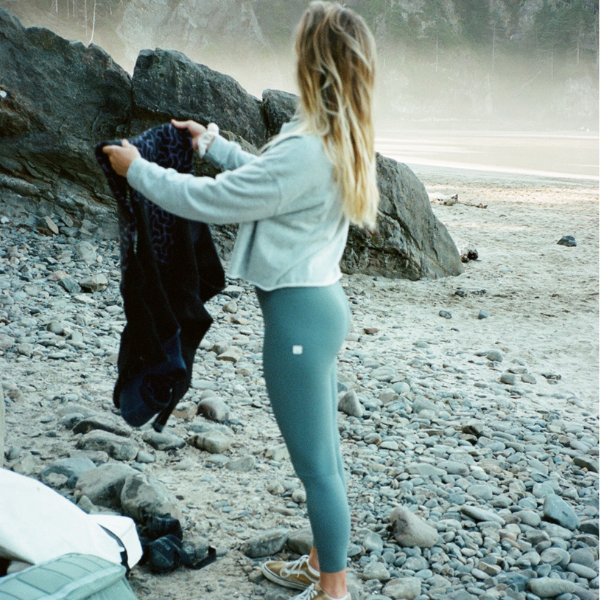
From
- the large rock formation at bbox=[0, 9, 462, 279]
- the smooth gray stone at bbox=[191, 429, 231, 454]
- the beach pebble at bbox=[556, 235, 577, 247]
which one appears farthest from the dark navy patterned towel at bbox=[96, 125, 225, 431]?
the beach pebble at bbox=[556, 235, 577, 247]

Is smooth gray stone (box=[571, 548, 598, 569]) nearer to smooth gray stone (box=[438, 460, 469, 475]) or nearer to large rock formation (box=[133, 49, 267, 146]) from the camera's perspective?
smooth gray stone (box=[438, 460, 469, 475])

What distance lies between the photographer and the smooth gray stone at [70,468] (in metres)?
3.19

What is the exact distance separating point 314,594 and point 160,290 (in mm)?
1155

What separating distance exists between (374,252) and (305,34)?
5.69m

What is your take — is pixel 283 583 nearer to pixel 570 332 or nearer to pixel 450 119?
pixel 570 332

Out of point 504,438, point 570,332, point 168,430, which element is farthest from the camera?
point 570,332

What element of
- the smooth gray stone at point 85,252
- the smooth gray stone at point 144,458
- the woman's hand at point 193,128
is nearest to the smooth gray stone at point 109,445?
the smooth gray stone at point 144,458

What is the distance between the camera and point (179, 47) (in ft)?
211

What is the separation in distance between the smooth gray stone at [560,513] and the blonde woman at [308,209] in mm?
1428

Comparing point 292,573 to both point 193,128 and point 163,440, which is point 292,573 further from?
point 193,128

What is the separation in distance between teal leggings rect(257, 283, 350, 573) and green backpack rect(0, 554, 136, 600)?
632 mm

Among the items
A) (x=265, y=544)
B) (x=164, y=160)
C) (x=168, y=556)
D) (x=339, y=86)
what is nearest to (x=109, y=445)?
(x=168, y=556)

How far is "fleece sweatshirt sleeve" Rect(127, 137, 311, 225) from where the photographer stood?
1951mm

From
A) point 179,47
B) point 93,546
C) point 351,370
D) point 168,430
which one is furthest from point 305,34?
point 179,47
